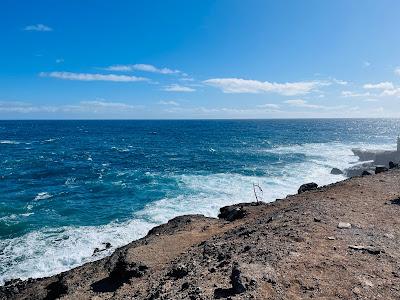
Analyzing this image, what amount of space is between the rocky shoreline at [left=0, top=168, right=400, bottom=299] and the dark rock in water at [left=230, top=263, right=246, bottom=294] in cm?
3

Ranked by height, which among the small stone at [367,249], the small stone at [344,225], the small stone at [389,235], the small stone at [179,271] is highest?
the small stone at [344,225]

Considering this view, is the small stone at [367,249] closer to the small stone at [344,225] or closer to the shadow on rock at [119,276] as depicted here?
the small stone at [344,225]

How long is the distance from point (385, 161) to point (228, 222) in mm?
44060

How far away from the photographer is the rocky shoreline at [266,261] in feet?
33.9

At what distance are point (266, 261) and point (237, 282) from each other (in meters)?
1.78

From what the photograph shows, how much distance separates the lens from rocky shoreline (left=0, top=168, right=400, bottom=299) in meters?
10.3

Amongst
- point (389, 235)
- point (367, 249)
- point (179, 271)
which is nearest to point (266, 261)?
point (179, 271)

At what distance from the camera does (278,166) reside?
181 ft

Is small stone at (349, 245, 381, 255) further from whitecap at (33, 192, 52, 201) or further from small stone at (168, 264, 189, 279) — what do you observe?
whitecap at (33, 192, 52, 201)

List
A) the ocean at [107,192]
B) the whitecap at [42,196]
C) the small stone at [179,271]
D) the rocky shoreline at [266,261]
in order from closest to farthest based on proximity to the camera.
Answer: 1. the rocky shoreline at [266,261]
2. the small stone at [179,271]
3. the ocean at [107,192]
4. the whitecap at [42,196]

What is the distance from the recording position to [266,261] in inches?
459

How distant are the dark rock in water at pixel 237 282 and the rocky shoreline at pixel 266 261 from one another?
0.03m

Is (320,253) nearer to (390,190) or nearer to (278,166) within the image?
(390,190)

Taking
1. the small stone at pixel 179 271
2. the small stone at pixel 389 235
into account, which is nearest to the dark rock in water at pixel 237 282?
the small stone at pixel 179 271
